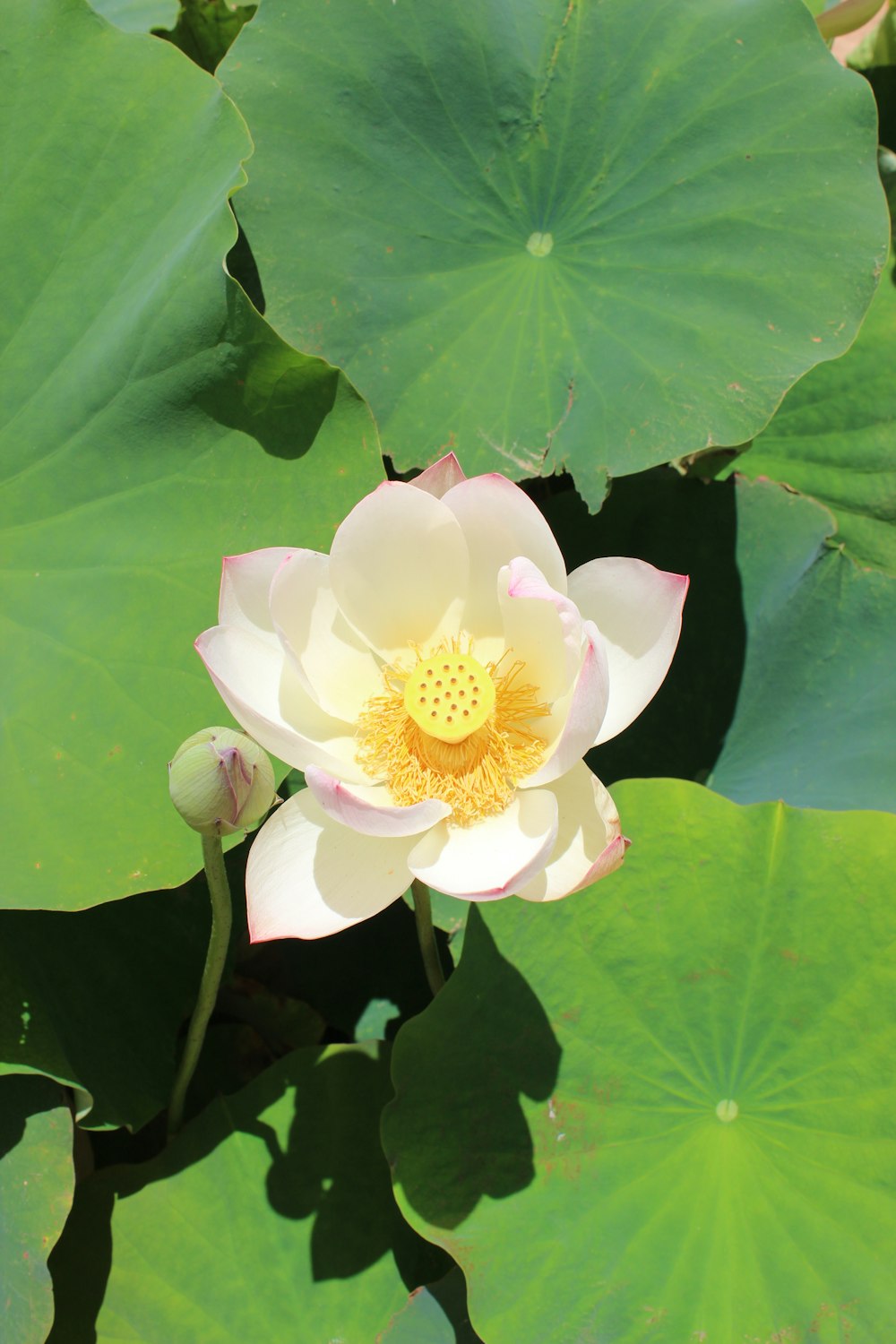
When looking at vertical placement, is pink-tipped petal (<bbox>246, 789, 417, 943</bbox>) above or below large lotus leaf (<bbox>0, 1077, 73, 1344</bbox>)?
above

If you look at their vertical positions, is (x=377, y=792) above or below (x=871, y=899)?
above

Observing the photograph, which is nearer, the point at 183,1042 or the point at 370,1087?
the point at 370,1087

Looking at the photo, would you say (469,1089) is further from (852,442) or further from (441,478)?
(852,442)

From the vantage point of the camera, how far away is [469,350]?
1.75 meters

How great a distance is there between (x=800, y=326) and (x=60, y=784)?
132cm

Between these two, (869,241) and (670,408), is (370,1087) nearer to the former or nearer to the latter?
(670,408)

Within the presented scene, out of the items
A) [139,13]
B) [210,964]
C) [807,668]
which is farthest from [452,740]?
[139,13]

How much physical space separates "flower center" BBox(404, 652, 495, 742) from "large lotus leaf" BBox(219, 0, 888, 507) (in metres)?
0.47

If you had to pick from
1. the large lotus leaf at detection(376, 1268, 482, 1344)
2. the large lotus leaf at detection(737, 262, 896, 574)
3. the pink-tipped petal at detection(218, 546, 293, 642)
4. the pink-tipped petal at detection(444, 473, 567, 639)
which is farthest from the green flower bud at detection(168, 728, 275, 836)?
the large lotus leaf at detection(737, 262, 896, 574)

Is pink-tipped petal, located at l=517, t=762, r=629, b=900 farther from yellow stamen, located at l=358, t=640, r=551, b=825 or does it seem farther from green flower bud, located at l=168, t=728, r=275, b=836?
green flower bud, located at l=168, t=728, r=275, b=836

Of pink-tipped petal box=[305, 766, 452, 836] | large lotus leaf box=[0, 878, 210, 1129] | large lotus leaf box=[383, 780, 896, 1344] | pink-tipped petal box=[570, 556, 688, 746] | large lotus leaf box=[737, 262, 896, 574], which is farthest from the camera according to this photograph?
large lotus leaf box=[737, 262, 896, 574]

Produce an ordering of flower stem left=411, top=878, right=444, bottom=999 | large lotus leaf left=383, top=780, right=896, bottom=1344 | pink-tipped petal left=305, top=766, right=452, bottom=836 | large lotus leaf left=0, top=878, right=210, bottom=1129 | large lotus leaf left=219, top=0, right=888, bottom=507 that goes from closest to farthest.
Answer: pink-tipped petal left=305, top=766, right=452, bottom=836 → large lotus leaf left=383, top=780, right=896, bottom=1344 → flower stem left=411, top=878, right=444, bottom=999 → large lotus leaf left=0, top=878, right=210, bottom=1129 → large lotus leaf left=219, top=0, right=888, bottom=507

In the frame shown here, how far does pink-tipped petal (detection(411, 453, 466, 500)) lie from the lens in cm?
129

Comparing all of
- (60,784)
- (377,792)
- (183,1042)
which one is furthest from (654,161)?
(183,1042)
